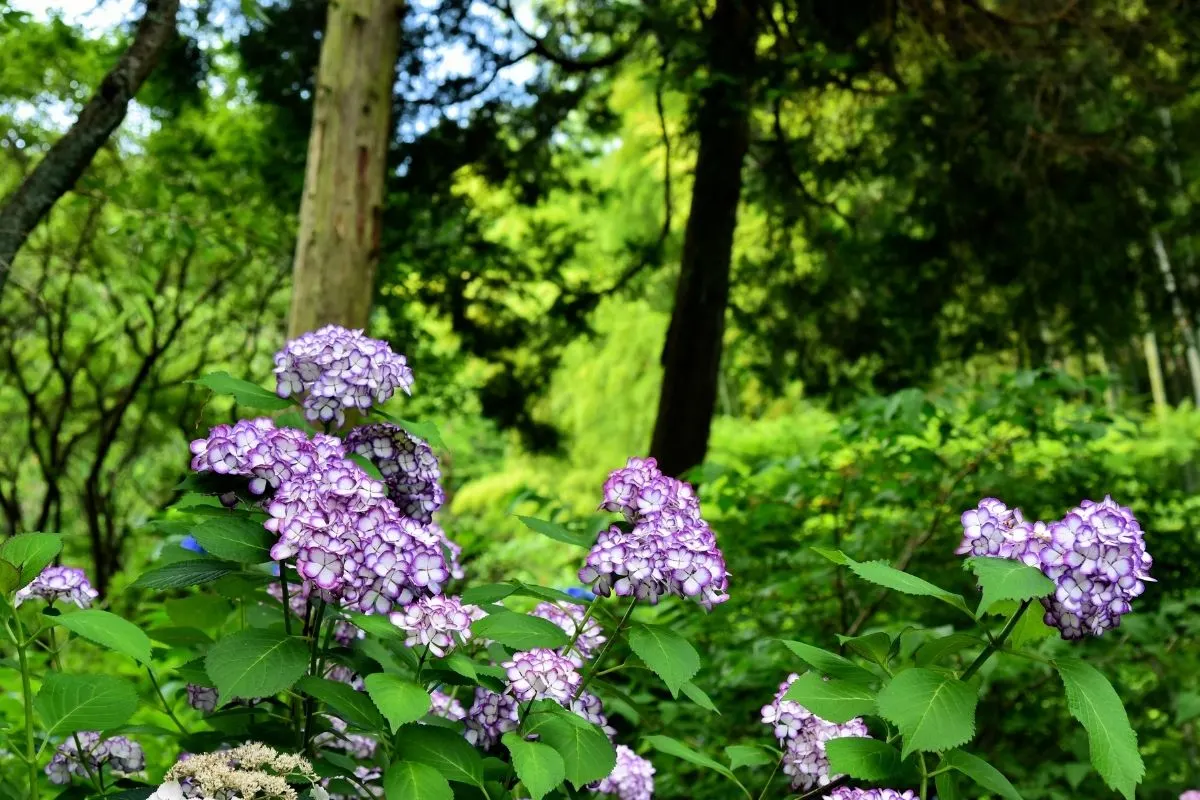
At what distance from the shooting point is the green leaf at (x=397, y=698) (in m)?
1.18

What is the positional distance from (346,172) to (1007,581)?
3.08 meters

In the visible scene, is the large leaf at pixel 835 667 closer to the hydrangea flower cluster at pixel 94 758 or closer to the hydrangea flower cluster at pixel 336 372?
the hydrangea flower cluster at pixel 336 372

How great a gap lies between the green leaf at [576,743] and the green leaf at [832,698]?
233 millimetres

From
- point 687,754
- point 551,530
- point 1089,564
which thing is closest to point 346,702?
point 551,530

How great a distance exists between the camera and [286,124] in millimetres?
5633

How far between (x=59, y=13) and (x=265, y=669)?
531cm

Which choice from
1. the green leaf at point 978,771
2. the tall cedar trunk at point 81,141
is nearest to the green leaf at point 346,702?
the green leaf at point 978,771

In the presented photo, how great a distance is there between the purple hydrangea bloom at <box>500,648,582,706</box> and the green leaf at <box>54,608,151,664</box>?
0.43 metres

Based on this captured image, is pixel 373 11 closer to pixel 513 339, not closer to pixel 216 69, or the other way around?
pixel 216 69

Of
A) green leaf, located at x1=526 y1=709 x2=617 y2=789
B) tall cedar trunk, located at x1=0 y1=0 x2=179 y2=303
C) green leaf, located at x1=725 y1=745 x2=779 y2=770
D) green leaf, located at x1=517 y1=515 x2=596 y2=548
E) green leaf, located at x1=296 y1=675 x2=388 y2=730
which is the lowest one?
green leaf, located at x1=725 y1=745 x2=779 y2=770

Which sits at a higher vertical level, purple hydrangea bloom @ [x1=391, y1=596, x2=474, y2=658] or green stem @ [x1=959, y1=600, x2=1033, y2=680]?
green stem @ [x1=959, y1=600, x2=1033, y2=680]

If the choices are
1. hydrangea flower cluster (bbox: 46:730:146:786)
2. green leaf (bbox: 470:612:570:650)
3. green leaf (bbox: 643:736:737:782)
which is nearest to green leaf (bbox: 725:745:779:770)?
green leaf (bbox: 643:736:737:782)

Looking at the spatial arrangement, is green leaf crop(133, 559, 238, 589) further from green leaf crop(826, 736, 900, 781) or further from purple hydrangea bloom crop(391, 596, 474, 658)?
green leaf crop(826, 736, 900, 781)

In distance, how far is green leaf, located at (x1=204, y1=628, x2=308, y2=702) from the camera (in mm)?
1270
